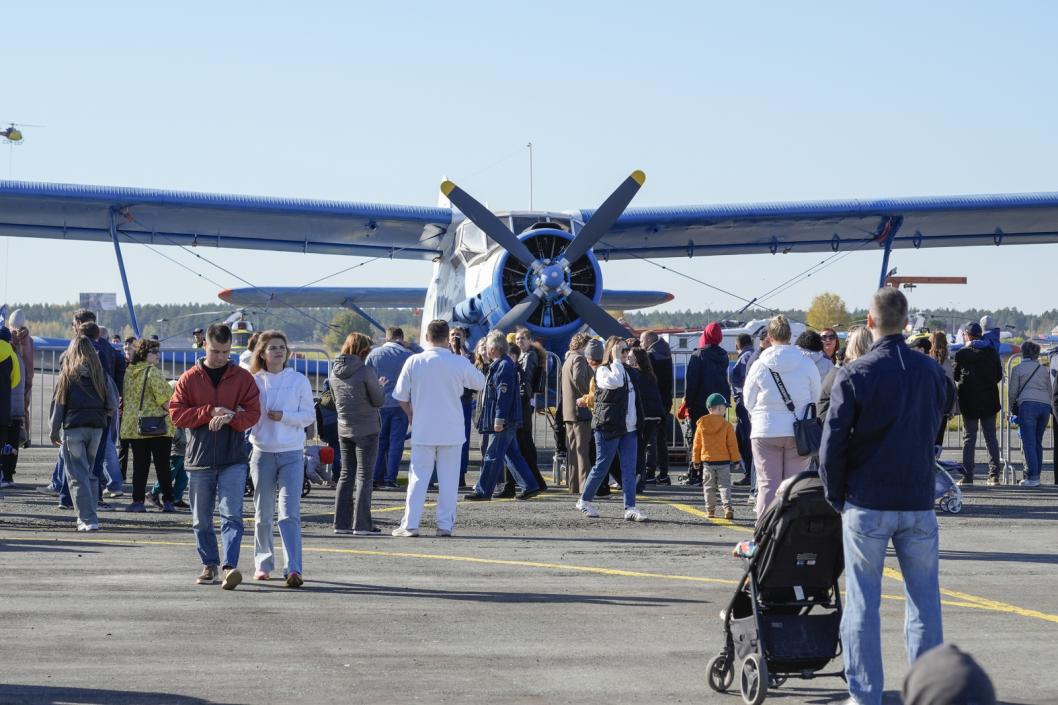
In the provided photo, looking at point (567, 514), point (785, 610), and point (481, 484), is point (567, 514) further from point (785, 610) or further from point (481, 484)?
point (785, 610)

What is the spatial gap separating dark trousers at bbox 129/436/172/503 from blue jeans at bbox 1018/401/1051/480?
31.0ft

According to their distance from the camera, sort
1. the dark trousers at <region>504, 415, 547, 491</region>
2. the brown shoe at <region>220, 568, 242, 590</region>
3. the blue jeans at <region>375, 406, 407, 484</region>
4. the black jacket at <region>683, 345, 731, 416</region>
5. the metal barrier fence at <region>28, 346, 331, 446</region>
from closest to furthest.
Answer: the brown shoe at <region>220, 568, 242, 590</region>, the dark trousers at <region>504, 415, 547, 491</region>, the blue jeans at <region>375, 406, 407, 484</region>, the black jacket at <region>683, 345, 731, 416</region>, the metal barrier fence at <region>28, 346, 331, 446</region>

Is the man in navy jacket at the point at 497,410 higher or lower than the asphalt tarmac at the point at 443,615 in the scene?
higher

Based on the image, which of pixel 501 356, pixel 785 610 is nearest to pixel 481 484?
pixel 501 356

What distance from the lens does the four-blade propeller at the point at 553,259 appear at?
18484mm

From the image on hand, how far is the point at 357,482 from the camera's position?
37.2 feet

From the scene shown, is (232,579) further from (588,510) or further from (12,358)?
(12,358)

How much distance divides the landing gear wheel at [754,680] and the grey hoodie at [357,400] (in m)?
5.56

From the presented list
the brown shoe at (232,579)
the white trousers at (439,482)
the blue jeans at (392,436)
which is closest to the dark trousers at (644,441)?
the blue jeans at (392,436)

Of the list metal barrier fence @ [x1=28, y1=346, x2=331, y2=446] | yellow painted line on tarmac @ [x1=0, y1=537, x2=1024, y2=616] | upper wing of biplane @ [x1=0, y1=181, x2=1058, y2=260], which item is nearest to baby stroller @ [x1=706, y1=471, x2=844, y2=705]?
yellow painted line on tarmac @ [x1=0, y1=537, x2=1024, y2=616]

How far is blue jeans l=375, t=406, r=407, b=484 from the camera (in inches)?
593

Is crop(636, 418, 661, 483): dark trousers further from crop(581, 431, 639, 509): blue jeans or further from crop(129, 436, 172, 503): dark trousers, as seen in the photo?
crop(129, 436, 172, 503): dark trousers

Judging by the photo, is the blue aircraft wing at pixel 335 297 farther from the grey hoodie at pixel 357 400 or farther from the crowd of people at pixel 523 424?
the grey hoodie at pixel 357 400

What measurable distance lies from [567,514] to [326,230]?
11541mm
